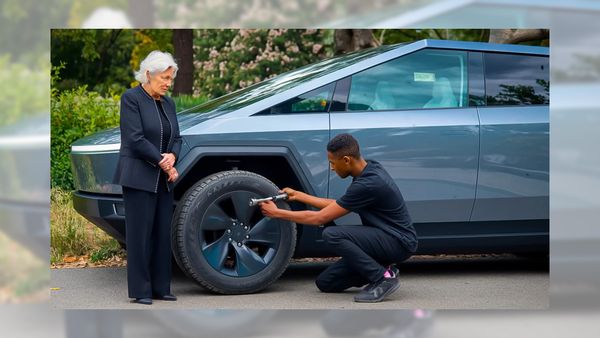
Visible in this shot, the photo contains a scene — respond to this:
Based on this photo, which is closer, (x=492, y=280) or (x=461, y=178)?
(x=461, y=178)

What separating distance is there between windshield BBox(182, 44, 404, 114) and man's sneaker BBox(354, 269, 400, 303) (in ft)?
4.54

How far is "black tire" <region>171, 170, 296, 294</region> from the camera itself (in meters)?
5.97

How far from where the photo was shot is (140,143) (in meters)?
5.75

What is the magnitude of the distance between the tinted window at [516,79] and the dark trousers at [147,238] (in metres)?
2.27

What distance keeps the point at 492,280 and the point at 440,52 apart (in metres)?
1.69

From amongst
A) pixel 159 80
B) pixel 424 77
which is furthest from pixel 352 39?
pixel 159 80

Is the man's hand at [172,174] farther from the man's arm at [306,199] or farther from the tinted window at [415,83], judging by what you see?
the tinted window at [415,83]

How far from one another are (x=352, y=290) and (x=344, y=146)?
126 centimetres

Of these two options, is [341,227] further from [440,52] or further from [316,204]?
[440,52]

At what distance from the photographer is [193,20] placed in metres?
5.44

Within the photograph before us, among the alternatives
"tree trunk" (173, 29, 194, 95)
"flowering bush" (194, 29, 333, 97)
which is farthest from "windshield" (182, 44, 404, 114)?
"flowering bush" (194, 29, 333, 97)

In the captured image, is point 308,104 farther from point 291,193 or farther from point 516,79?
point 516,79

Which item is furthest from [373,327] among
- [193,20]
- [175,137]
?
[193,20]

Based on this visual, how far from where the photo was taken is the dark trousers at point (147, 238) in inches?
231
